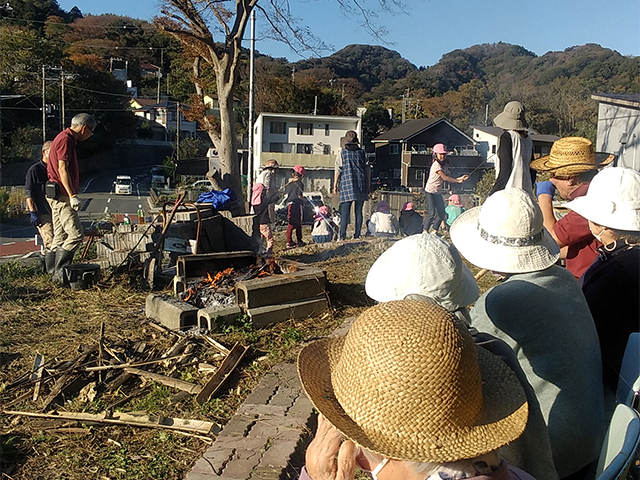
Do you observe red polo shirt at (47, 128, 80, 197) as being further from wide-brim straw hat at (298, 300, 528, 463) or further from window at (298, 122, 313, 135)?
window at (298, 122, 313, 135)

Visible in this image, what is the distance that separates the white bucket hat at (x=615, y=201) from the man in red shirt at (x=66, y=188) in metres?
5.29

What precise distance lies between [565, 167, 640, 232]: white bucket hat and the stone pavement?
1.92m

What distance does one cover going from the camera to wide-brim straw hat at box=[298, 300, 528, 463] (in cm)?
123

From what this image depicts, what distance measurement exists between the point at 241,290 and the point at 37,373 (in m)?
1.69

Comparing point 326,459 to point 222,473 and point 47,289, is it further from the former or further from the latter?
point 47,289

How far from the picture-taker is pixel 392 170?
52562mm

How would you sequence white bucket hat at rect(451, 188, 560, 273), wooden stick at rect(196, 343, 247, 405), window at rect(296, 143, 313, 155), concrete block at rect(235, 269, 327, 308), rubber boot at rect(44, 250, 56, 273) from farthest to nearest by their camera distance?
1. window at rect(296, 143, 313, 155)
2. rubber boot at rect(44, 250, 56, 273)
3. concrete block at rect(235, 269, 327, 308)
4. wooden stick at rect(196, 343, 247, 405)
5. white bucket hat at rect(451, 188, 560, 273)

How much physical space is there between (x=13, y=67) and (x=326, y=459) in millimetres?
51810

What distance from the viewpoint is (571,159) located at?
4.45 meters

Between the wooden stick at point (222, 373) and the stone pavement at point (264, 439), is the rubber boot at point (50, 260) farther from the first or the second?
the stone pavement at point (264, 439)

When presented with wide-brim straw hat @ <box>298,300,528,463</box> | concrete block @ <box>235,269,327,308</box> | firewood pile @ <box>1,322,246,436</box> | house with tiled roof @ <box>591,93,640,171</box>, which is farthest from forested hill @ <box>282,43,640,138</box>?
wide-brim straw hat @ <box>298,300,528,463</box>

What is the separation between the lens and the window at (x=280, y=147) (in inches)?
1870

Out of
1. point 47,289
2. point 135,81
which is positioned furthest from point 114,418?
point 135,81

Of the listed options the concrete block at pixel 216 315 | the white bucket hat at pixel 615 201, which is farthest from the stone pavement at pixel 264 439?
the white bucket hat at pixel 615 201
